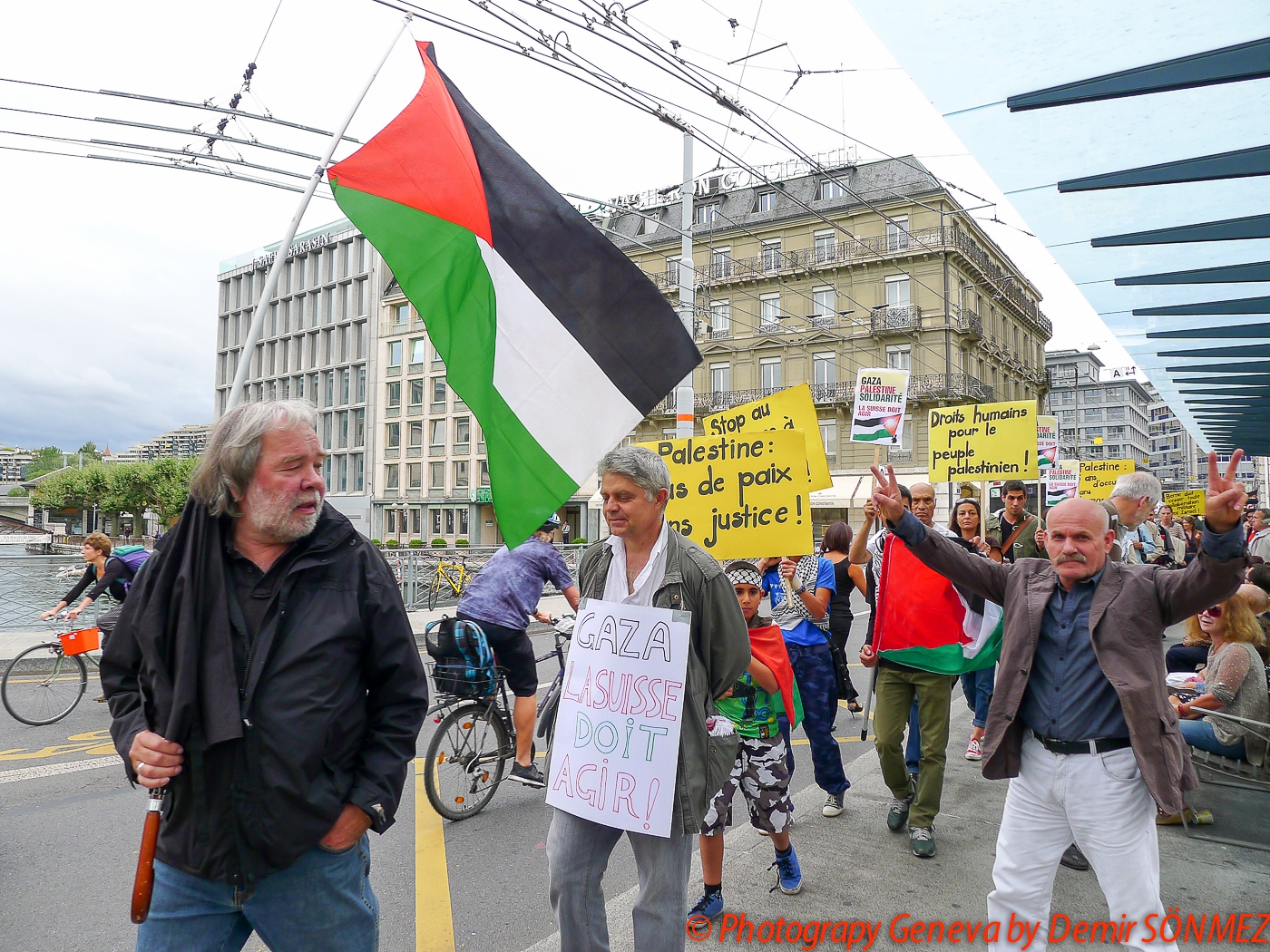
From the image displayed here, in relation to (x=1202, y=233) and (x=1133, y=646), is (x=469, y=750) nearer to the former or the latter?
(x=1133, y=646)

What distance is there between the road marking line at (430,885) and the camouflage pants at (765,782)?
1303 millimetres

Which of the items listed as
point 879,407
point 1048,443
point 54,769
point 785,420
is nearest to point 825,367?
point 1048,443

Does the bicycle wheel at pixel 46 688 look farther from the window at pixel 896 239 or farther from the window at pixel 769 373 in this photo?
the window at pixel 896 239

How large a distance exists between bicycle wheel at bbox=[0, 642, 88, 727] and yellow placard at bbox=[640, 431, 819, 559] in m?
6.22

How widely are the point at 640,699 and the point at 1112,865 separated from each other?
167cm

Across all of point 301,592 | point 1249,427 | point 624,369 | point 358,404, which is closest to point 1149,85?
point 624,369

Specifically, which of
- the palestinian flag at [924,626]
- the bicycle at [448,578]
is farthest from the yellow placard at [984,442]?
the bicycle at [448,578]

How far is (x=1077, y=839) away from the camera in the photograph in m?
2.89

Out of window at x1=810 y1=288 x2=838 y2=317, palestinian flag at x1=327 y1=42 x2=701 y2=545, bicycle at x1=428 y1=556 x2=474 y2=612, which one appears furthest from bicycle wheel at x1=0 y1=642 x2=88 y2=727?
window at x1=810 y1=288 x2=838 y2=317

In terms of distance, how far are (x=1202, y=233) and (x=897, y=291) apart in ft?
105

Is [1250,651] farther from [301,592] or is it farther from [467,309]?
[301,592]

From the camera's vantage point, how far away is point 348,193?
3.34 metres

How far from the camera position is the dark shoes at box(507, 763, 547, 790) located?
5.22 m

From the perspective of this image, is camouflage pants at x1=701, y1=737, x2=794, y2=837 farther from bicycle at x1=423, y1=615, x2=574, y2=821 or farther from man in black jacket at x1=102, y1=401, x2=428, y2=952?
man in black jacket at x1=102, y1=401, x2=428, y2=952
